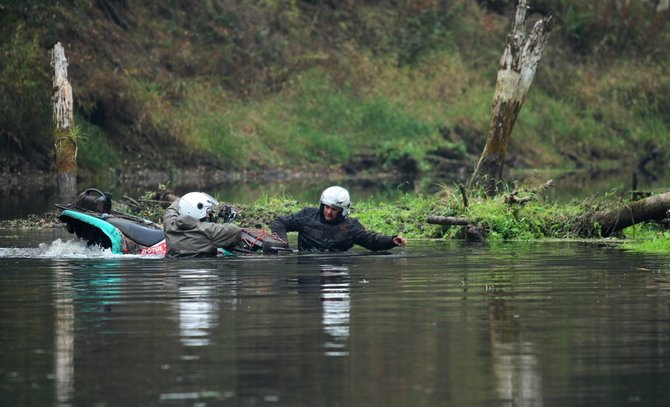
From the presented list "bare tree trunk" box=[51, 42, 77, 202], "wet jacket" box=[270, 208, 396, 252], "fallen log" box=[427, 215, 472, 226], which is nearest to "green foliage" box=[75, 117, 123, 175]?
"bare tree trunk" box=[51, 42, 77, 202]

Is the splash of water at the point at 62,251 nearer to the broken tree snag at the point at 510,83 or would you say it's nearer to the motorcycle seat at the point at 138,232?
the motorcycle seat at the point at 138,232

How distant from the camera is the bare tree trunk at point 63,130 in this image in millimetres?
31656

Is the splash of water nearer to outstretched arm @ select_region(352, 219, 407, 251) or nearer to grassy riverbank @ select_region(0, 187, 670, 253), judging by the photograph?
outstretched arm @ select_region(352, 219, 407, 251)

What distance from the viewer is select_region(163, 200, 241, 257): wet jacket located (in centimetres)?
2197

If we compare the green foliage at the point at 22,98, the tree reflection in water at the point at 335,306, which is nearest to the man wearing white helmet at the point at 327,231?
the tree reflection in water at the point at 335,306

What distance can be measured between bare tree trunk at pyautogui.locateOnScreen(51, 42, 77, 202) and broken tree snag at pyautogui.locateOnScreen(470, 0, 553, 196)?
8007mm

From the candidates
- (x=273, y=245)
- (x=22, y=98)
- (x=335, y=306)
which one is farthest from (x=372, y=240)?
(x=22, y=98)

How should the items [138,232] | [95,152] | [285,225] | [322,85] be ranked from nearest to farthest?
[138,232] → [285,225] → [95,152] → [322,85]

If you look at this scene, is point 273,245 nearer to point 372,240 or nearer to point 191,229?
point 191,229

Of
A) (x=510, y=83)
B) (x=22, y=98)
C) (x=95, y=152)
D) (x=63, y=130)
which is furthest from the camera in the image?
(x=95, y=152)

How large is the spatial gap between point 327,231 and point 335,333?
973 cm

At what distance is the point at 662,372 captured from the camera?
1136 centimetres

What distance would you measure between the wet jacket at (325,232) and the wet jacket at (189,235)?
1231mm

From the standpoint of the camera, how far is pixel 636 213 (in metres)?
25.0
